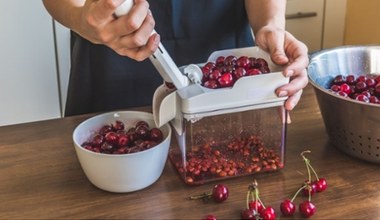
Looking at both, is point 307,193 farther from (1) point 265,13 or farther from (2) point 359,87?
(1) point 265,13

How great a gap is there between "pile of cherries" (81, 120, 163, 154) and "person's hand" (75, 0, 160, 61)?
0.43 feet

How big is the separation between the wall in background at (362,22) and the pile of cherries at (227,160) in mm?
1679

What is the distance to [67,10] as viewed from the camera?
0.97 meters

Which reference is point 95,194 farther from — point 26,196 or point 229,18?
point 229,18

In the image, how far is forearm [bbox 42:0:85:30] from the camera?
0.92 meters

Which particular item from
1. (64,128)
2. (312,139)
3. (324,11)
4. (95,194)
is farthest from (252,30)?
(324,11)

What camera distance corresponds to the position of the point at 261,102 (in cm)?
85

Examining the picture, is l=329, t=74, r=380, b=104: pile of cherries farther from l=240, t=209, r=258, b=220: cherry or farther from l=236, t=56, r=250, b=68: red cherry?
l=240, t=209, r=258, b=220: cherry

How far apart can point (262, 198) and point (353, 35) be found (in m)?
1.87

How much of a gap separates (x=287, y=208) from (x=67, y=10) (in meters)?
0.49

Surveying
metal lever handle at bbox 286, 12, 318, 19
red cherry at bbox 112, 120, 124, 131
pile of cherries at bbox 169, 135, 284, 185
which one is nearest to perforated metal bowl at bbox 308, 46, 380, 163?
pile of cherries at bbox 169, 135, 284, 185

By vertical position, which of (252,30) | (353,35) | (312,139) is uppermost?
(252,30)

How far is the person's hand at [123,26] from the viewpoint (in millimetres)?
758

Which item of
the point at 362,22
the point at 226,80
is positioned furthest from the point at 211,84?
the point at 362,22
